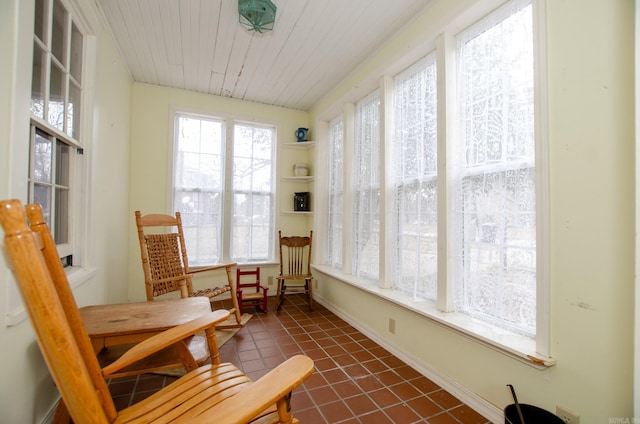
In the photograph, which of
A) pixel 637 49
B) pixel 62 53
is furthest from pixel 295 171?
pixel 637 49

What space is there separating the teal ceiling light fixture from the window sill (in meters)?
2.41

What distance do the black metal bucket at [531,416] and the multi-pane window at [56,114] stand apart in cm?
258

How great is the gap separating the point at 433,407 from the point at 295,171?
10.4 ft

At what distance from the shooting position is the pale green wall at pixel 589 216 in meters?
1.10

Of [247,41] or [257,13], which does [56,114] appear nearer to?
[257,13]

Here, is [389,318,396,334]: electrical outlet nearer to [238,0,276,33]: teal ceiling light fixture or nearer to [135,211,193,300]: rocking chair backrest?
[135,211,193,300]: rocking chair backrest

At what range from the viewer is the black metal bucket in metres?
1.23

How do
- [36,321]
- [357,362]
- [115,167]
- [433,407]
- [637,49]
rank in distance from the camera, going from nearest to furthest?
[36,321] < [637,49] < [433,407] < [357,362] < [115,167]

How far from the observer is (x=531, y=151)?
1479mm

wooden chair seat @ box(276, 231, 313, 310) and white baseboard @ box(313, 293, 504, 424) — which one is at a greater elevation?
wooden chair seat @ box(276, 231, 313, 310)

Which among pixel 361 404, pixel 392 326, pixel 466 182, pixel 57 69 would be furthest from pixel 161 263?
pixel 466 182

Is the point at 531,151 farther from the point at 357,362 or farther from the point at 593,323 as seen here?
the point at 357,362

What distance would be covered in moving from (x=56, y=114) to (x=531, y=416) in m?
3.00

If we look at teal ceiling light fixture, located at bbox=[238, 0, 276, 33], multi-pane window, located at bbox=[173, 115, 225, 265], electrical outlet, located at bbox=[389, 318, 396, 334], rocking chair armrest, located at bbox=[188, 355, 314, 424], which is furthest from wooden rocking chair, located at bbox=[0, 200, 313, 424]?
multi-pane window, located at bbox=[173, 115, 225, 265]
